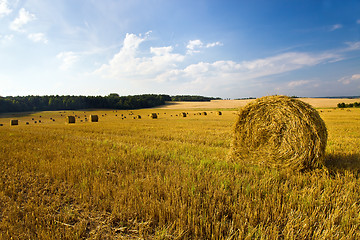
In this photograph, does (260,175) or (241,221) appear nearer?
(241,221)

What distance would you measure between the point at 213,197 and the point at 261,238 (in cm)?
112

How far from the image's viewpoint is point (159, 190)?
11.0 ft

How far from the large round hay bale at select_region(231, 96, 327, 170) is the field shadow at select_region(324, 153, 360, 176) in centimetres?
37

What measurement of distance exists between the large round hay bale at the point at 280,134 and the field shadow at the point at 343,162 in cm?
37

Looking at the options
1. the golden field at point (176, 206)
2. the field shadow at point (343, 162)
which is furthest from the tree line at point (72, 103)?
the field shadow at point (343, 162)

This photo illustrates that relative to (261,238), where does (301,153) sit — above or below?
above

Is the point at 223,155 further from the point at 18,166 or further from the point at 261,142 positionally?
the point at 18,166

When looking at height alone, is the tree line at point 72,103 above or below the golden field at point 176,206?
above

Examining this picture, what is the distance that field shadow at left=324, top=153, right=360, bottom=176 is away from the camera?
4373 mm

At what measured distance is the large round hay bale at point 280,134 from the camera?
4.74m

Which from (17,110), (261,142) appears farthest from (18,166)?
(17,110)

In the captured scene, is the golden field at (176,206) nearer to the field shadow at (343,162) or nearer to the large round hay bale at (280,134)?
the field shadow at (343,162)

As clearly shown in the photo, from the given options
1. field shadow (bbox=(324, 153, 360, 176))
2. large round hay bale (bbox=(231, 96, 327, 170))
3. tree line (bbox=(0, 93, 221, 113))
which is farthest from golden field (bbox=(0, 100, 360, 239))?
tree line (bbox=(0, 93, 221, 113))

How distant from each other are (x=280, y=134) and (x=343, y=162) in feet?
5.28
